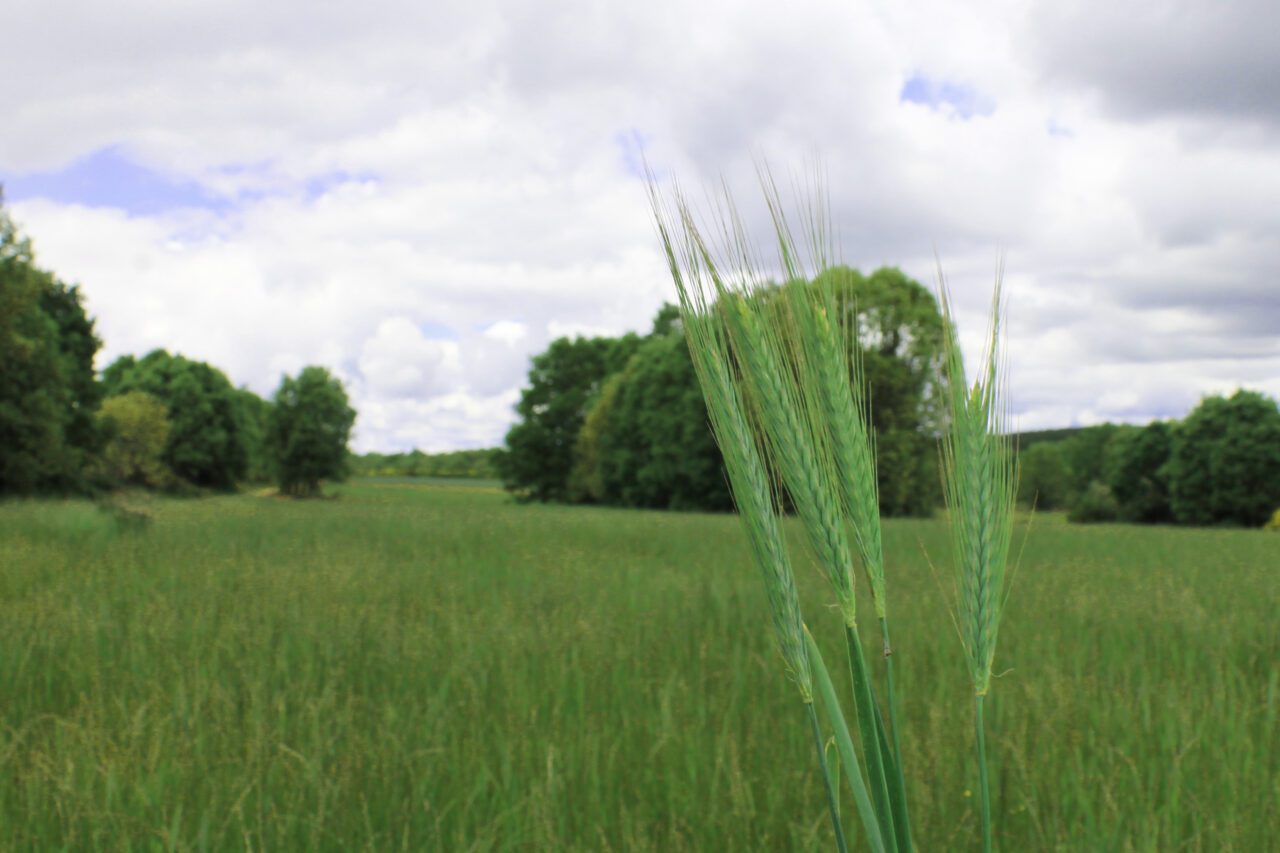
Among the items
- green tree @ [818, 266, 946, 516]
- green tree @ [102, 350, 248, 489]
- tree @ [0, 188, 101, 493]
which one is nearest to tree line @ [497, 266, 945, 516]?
green tree @ [818, 266, 946, 516]

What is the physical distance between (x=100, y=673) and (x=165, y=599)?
1.43m

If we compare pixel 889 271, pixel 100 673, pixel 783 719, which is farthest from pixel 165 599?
pixel 889 271

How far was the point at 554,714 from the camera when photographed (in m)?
2.84

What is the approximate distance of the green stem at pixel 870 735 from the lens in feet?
2.78

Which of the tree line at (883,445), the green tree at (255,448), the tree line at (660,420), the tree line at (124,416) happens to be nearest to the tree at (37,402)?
the tree line at (124,416)

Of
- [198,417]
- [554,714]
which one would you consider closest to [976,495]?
[554,714]

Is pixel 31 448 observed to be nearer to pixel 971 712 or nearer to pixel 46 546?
pixel 46 546

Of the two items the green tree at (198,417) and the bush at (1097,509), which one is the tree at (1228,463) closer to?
the bush at (1097,509)

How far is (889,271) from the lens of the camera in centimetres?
3111

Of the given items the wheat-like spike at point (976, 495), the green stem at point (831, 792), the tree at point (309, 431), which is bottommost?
the green stem at point (831, 792)

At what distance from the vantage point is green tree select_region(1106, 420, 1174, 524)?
37.0 m

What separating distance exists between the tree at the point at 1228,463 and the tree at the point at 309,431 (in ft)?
143

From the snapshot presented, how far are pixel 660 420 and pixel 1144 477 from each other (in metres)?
21.7

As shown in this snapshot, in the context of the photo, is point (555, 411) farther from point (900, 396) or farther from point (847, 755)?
point (847, 755)
